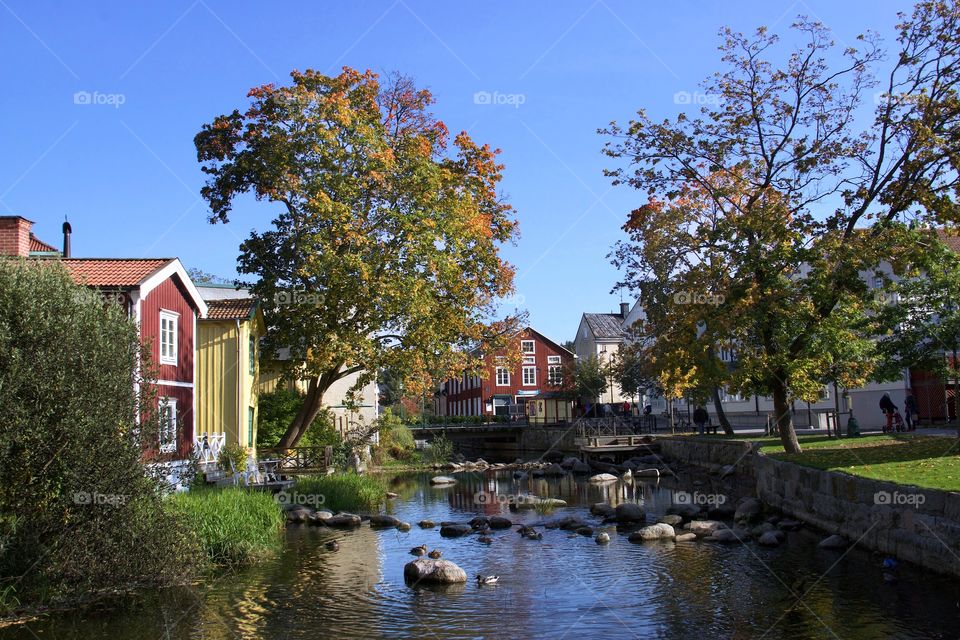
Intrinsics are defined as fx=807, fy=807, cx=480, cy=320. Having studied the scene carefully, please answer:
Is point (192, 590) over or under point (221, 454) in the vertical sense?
under

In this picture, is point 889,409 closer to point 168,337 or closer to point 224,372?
point 224,372

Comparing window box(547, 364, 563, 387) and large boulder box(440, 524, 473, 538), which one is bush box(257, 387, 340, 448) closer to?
large boulder box(440, 524, 473, 538)

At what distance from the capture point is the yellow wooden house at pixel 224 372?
27.1 meters

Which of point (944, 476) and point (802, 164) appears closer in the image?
point (944, 476)

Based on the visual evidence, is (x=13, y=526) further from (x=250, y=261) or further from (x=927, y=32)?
(x=927, y=32)

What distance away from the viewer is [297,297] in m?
29.6

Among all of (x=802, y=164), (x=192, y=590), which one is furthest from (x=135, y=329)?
(x=802, y=164)

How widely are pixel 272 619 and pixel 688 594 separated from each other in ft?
22.9

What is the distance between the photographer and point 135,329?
14.2m

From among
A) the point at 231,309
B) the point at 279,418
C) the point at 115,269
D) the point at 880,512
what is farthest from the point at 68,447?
the point at 279,418

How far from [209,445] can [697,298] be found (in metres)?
15.6

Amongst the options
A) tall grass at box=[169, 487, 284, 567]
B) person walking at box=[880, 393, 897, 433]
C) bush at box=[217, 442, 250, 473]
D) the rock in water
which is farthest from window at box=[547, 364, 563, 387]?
the rock in water
